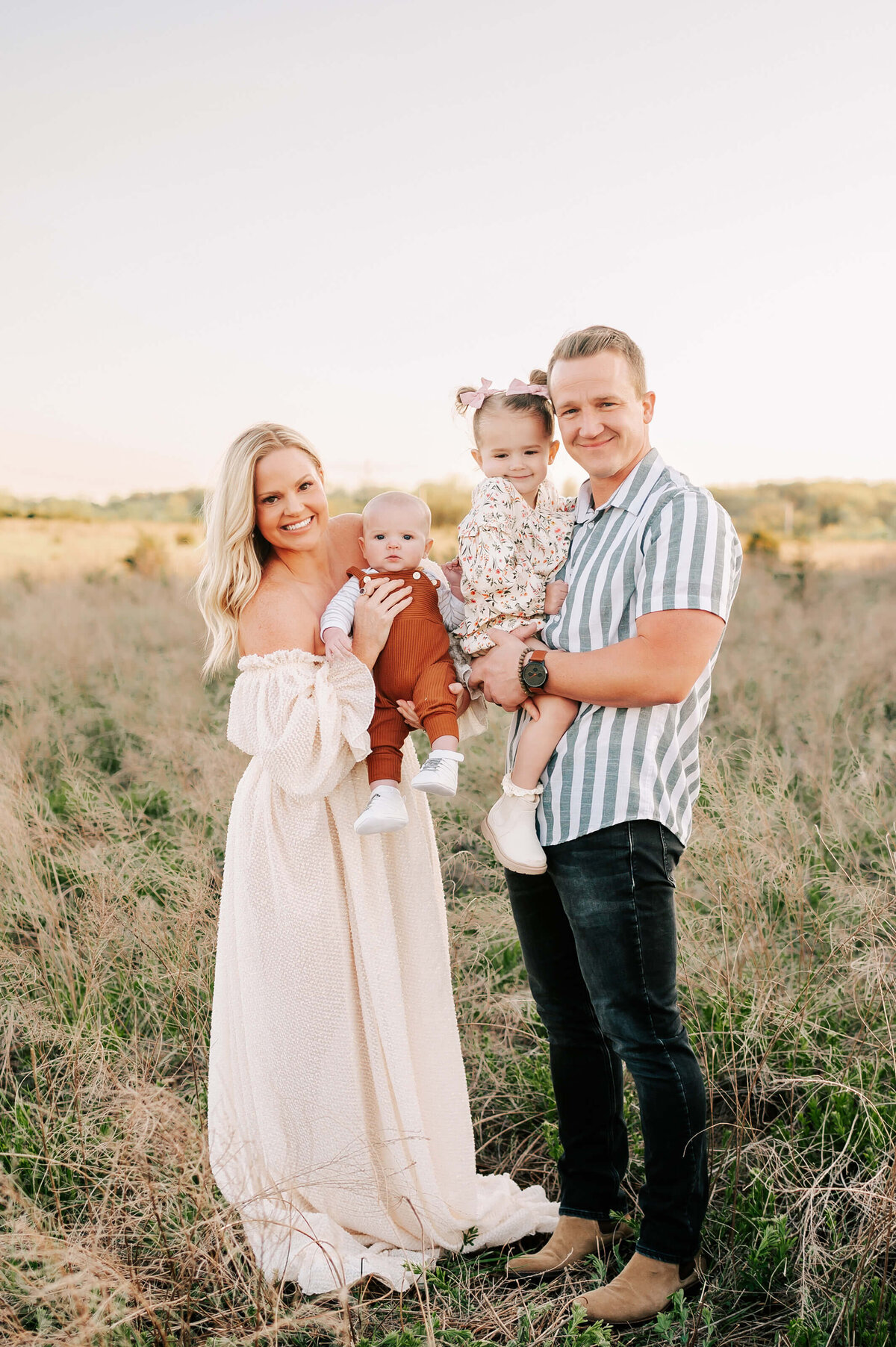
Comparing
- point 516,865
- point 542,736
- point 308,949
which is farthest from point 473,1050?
point 542,736

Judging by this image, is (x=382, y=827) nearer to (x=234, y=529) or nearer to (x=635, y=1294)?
(x=234, y=529)

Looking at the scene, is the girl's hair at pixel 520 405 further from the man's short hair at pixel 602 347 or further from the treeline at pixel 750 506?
the treeline at pixel 750 506

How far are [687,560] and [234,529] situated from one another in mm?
1249

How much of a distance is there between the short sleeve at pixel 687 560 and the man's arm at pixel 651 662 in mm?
31

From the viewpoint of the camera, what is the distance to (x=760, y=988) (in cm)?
327

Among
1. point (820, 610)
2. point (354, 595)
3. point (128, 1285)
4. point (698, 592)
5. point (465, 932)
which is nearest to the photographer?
point (128, 1285)

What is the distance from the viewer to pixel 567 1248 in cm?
262

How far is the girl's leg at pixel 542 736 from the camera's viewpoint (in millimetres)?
2410

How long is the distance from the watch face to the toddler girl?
7cm

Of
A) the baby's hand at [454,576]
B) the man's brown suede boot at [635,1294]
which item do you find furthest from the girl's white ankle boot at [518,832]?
the man's brown suede boot at [635,1294]

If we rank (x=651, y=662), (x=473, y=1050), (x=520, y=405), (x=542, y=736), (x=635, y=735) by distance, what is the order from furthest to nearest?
Result: (x=473, y=1050) < (x=520, y=405) < (x=542, y=736) < (x=635, y=735) < (x=651, y=662)

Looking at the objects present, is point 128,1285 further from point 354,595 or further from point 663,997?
point 354,595

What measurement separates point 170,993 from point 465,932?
1360 mm

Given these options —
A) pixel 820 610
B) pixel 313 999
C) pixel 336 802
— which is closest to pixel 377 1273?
pixel 313 999
